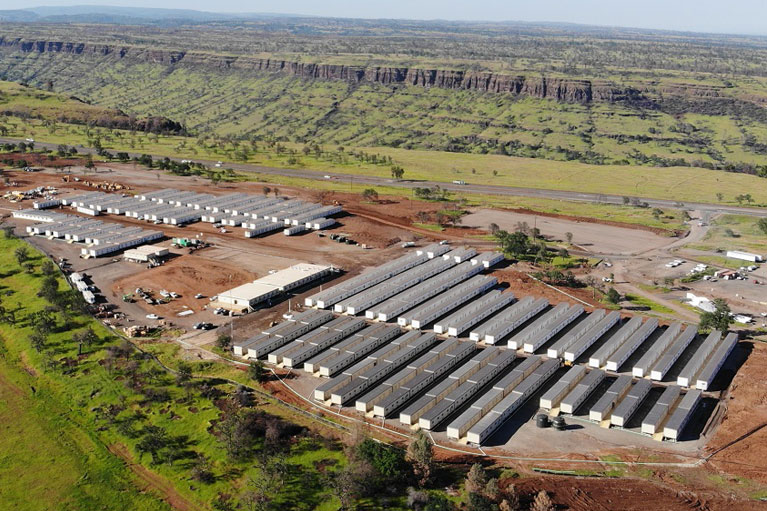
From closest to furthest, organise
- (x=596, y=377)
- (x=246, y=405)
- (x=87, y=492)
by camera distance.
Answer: (x=87, y=492), (x=246, y=405), (x=596, y=377)

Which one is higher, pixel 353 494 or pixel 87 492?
pixel 353 494

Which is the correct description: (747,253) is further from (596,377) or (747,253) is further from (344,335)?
(344,335)

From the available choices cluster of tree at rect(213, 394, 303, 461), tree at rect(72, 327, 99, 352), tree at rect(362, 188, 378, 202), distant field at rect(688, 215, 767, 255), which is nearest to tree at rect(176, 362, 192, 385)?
cluster of tree at rect(213, 394, 303, 461)

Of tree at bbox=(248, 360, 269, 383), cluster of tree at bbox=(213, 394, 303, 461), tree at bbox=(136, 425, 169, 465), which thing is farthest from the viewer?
tree at bbox=(248, 360, 269, 383)

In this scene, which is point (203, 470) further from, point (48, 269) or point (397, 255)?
point (397, 255)

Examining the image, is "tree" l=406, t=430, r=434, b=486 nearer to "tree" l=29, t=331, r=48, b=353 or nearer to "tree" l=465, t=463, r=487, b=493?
"tree" l=465, t=463, r=487, b=493

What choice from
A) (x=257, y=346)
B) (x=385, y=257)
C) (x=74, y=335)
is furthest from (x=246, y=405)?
(x=385, y=257)

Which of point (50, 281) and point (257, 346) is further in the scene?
point (50, 281)

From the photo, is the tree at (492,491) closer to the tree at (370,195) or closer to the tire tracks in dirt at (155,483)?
the tire tracks in dirt at (155,483)
